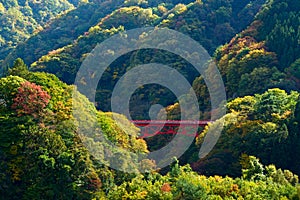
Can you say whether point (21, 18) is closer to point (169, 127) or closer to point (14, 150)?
point (169, 127)

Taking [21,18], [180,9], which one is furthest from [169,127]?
[21,18]

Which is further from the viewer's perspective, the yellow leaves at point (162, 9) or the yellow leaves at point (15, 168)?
the yellow leaves at point (162, 9)

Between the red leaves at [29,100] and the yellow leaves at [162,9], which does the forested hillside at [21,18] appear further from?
the red leaves at [29,100]

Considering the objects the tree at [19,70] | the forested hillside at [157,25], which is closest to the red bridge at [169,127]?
the tree at [19,70]

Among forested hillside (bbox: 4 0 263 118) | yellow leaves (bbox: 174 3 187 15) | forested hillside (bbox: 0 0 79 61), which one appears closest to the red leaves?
forested hillside (bbox: 4 0 263 118)

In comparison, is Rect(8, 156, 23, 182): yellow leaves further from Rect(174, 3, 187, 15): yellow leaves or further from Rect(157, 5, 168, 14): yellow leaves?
Rect(157, 5, 168, 14): yellow leaves

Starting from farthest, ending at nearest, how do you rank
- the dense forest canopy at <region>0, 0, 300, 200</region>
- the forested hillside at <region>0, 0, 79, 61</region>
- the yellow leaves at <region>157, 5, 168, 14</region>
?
1. the forested hillside at <region>0, 0, 79, 61</region>
2. the yellow leaves at <region>157, 5, 168, 14</region>
3. the dense forest canopy at <region>0, 0, 300, 200</region>
